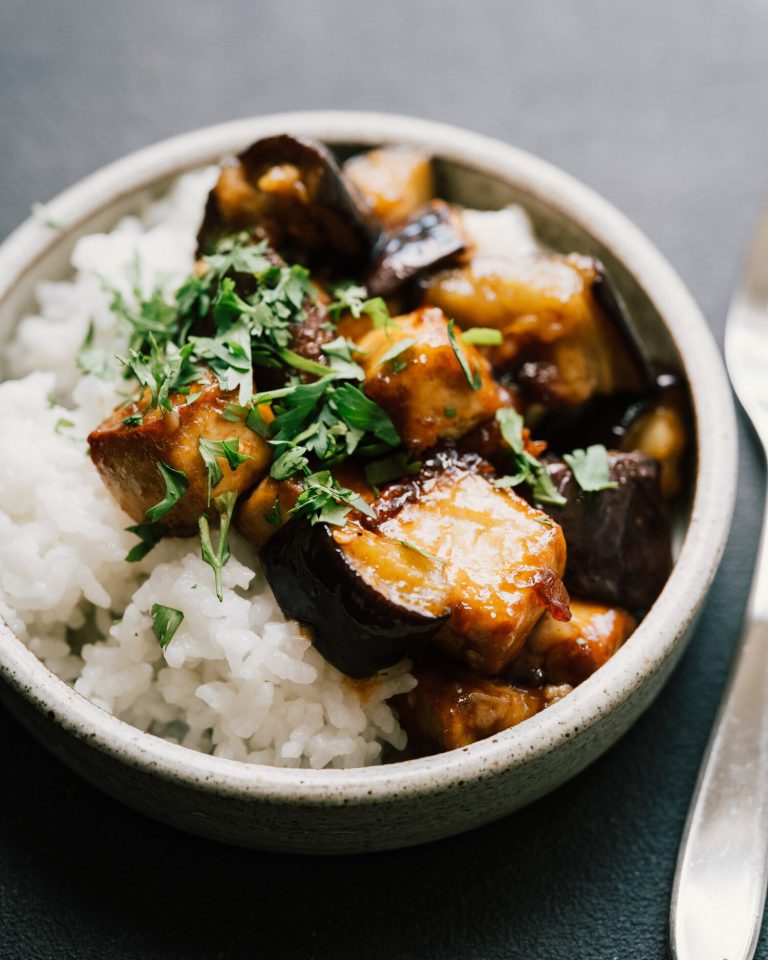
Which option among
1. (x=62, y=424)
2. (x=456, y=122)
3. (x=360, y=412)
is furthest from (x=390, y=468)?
(x=456, y=122)

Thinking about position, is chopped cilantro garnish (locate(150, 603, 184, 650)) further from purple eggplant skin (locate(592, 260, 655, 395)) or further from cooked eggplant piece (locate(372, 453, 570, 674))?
purple eggplant skin (locate(592, 260, 655, 395))

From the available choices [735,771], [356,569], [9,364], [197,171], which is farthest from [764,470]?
[9,364]

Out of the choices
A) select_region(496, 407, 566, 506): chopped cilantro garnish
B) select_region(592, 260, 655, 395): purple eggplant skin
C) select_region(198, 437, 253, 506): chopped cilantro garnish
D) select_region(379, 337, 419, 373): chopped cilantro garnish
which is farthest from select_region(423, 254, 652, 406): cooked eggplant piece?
select_region(198, 437, 253, 506): chopped cilantro garnish

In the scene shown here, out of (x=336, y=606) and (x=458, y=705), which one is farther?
(x=458, y=705)

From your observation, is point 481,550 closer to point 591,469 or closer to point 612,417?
point 591,469

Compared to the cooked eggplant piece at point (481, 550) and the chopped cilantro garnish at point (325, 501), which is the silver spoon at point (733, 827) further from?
the chopped cilantro garnish at point (325, 501)

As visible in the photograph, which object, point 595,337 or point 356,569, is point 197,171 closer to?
point 595,337

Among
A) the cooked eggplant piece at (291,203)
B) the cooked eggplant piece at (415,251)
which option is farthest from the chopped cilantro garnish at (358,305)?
the cooked eggplant piece at (291,203)
